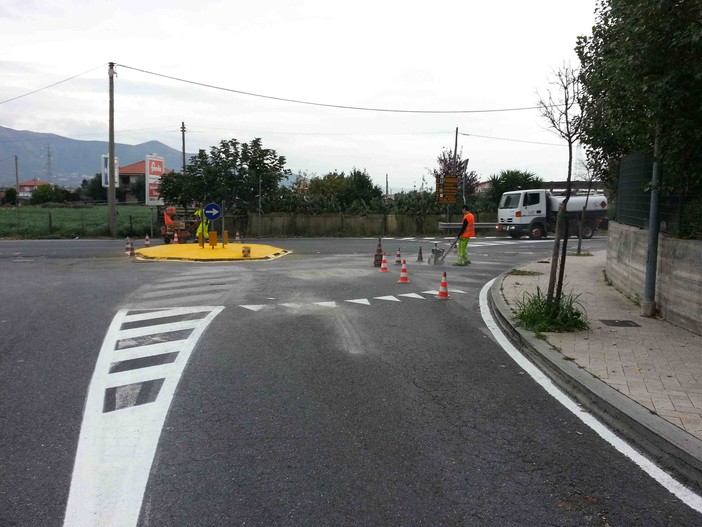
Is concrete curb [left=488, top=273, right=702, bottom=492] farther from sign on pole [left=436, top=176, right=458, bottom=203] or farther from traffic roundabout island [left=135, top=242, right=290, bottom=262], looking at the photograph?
sign on pole [left=436, top=176, right=458, bottom=203]

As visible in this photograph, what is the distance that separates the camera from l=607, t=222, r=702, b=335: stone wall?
766cm

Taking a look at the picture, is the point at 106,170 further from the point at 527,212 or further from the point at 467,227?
the point at 467,227

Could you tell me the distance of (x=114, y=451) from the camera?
413cm

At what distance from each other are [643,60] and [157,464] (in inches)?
262

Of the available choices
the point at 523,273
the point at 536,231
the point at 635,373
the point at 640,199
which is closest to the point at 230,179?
the point at 536,231

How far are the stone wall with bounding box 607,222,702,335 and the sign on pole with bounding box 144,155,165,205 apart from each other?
26.6 meters

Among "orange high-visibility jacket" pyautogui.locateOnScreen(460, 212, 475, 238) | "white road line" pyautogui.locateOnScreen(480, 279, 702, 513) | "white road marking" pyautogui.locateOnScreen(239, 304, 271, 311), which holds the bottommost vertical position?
"white road marking" pyautogui.locateOnScreen(239, 304, 271, 311)

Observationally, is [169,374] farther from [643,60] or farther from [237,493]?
[643,60]

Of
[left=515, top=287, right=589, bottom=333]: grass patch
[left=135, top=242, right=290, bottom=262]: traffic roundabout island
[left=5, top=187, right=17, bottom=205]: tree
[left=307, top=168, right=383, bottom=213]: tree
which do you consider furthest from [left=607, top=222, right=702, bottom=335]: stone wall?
[left=5, top=187, right=17, bottom=205]: tree

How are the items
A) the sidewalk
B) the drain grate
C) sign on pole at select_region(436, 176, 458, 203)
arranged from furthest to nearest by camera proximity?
sign on pole at select_region(436, 176, 458, 203), the drain grate, the sidewalk

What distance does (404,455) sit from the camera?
408 cm

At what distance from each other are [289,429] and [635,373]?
345 centimetres

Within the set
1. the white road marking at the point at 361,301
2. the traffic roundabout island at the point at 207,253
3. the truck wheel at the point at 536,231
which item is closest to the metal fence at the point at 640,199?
the white road marking at the point at 361,301

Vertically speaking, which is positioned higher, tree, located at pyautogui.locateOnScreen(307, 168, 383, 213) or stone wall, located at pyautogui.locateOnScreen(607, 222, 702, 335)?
tree, located at pyautogui.locateOnScreen(307, 168, 383, 213)
